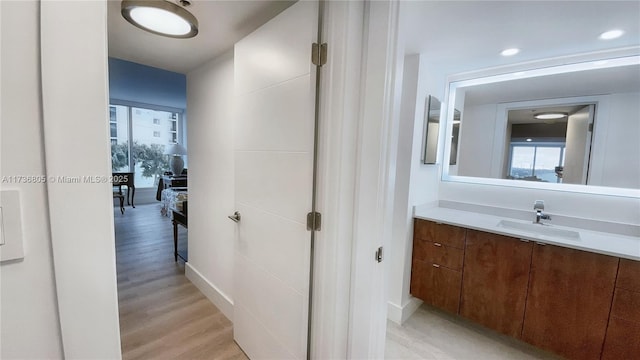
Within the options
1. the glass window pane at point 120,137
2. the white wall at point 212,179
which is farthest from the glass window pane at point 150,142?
the white wall at point 212,179

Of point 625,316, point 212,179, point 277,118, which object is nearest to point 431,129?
point 277,118

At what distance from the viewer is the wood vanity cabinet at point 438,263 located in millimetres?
2021

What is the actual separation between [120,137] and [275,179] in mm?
6152

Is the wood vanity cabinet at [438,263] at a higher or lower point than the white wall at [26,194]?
lower

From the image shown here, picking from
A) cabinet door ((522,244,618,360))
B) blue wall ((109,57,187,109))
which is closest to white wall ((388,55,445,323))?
cabinet door ((522,244,618,360))

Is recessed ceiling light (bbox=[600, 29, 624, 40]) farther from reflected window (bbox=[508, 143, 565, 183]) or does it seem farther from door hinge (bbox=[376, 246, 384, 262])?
door hinge (bbox=[376, 246, 384, 262])

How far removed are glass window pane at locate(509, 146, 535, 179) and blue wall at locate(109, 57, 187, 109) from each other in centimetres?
419

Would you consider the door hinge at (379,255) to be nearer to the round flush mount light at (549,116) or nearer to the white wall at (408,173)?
the white wall at (408,173)

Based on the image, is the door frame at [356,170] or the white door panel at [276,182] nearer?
the door frame at [356,170]

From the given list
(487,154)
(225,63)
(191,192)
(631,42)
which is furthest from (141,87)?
(631,42)

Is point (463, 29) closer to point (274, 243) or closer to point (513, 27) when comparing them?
point (513, 27)

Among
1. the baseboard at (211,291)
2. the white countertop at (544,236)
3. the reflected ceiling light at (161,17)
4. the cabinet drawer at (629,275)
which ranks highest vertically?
the reflected ceiling light at (161,17)

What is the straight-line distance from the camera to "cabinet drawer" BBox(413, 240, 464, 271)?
79.4 inches

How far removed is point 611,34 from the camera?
1620 mm
